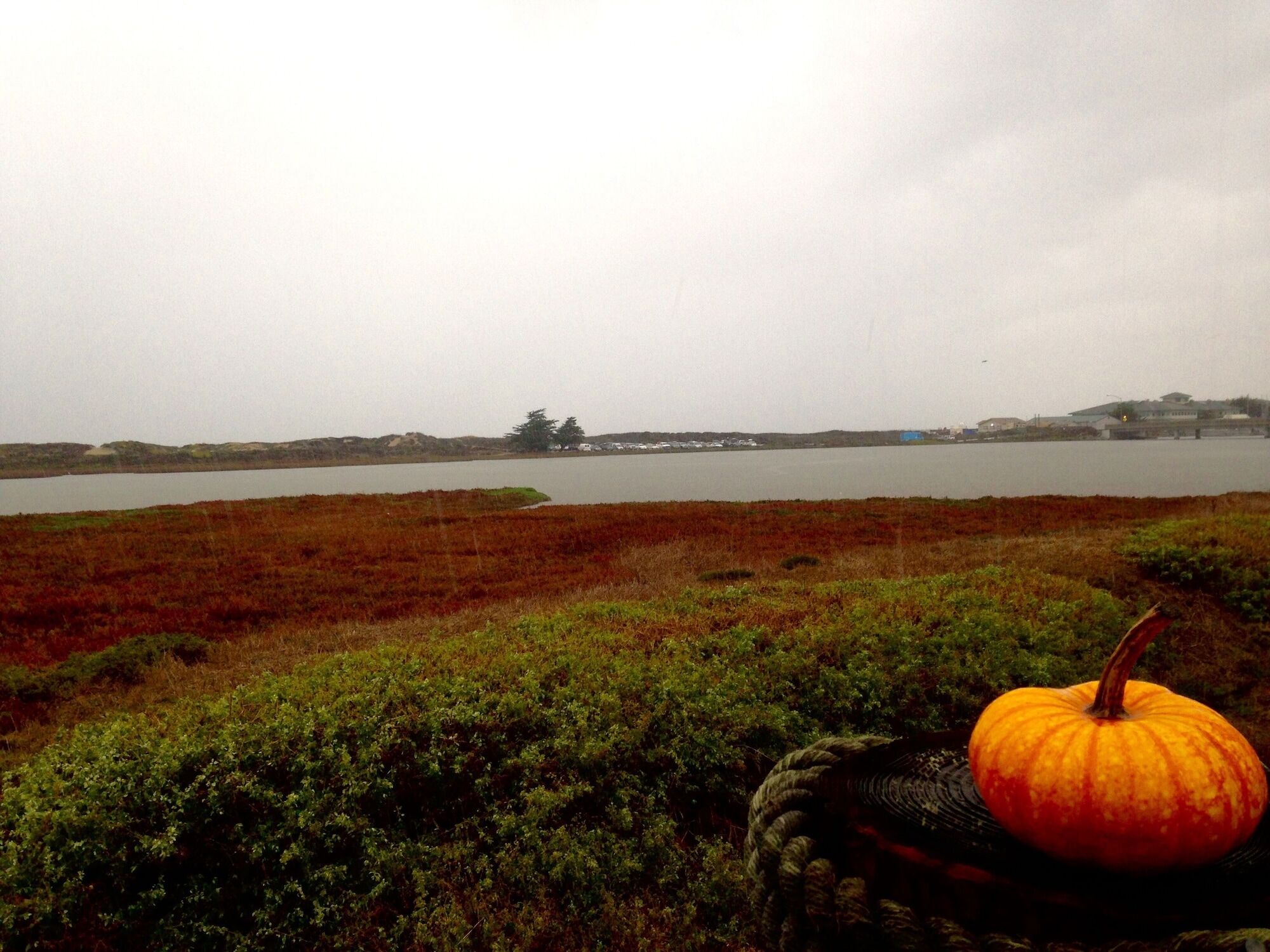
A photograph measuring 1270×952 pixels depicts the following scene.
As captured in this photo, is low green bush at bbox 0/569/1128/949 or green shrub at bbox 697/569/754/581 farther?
green shrub at bbox 697/569/754/581

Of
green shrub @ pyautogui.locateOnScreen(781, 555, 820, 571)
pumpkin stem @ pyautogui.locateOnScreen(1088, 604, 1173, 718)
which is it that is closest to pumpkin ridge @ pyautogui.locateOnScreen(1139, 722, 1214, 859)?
pumpkin stem @ pyautogui.locateOnScreen(1088, 604, 1173, 718)

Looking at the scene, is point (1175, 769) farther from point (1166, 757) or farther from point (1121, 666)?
point (1121, 666)

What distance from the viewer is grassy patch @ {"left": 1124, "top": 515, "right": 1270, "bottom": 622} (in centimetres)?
845

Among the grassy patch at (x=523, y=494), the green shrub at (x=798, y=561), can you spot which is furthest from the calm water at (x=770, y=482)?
the green shrub at (x=798, y=561)

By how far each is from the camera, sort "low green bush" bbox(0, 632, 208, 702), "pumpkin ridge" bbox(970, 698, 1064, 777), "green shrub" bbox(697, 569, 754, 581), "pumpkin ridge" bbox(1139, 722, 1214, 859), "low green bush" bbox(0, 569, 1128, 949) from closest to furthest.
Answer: "pumpkin ridge" bbox(1139, 722, 1214, 859), "pumpkin ridge" bbox(970, 698, 1064, 777), "low green bush" bbox(0, 569, 1128, 949), "low green bush" bbox(0, 632, 208, 702), "green shrub" bbox(697, 569, 754, 581)

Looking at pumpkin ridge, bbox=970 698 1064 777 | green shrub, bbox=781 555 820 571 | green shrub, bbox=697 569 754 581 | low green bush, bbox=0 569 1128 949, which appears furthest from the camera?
green shrub, bbox=781 555 820 571

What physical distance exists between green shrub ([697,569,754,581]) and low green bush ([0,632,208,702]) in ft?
30.4

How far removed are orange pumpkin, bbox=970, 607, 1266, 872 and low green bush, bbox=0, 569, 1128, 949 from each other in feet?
6.45

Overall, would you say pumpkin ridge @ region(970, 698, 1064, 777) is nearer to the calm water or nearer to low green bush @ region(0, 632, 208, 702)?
low green bush @ region(0, 632, 208, 702)

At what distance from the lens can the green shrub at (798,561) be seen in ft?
50.0

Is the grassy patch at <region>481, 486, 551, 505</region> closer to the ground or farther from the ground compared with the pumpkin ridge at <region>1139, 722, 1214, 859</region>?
closer to the ground

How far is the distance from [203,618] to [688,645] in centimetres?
1152

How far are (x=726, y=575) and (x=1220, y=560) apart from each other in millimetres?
8046

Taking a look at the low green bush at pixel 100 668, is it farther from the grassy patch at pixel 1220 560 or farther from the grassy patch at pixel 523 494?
the grassy patch at pixel 523 494
